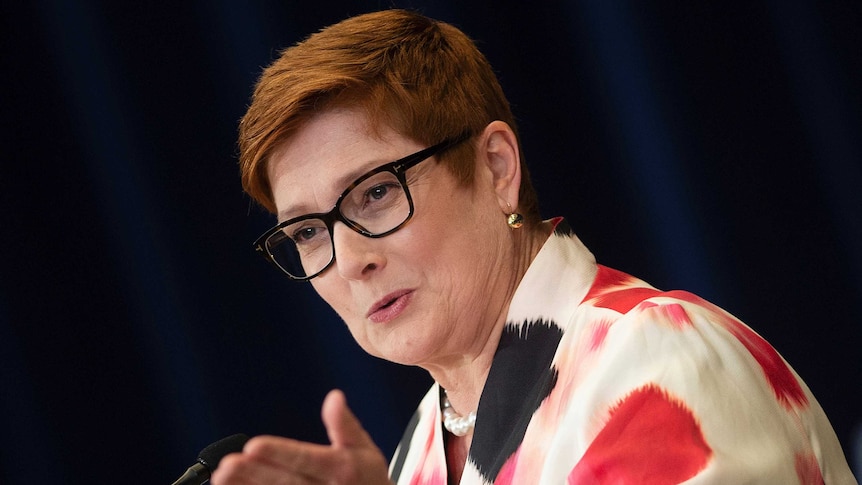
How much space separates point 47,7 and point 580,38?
1.17 metres

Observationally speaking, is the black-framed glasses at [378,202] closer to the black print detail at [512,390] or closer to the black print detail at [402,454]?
the black print detail at [512,390]

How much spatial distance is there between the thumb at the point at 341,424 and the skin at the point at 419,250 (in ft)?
1.59

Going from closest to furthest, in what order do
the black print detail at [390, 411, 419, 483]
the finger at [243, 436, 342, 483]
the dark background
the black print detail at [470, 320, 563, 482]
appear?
the finger at [243, 436, 342, 483]
the black print detail at [470, 320, 563, 482]
the black print detail at [390, 411, 419, 483]
the dark background

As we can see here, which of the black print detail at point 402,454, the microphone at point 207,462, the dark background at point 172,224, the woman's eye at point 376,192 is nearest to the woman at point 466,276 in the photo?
the woman's eye at point 376,192

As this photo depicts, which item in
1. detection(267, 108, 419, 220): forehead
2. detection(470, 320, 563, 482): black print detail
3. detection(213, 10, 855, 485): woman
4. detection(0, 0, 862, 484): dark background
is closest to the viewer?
detection(213, 10, 855, 485): woman

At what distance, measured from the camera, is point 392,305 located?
1361mm

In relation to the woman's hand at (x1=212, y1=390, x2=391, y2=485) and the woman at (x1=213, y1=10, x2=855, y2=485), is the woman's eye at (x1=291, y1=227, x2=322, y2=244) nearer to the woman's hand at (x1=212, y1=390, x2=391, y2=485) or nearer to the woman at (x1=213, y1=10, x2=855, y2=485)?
the woman at (x1=213, y1=10, x2=855, y2=485)

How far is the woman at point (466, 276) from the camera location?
1106 millimetres

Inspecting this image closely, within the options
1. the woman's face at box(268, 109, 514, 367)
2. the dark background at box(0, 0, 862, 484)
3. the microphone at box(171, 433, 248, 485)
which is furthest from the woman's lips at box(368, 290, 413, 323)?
the dark background at box(0, 0, 862, 484)

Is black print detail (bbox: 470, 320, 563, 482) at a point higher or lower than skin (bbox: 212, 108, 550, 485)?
lower

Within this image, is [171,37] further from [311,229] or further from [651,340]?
[651,340]

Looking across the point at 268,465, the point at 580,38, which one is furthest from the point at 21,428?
the point at 268,465

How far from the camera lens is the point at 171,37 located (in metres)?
2.28

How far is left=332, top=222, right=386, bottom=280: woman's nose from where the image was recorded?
134cm
